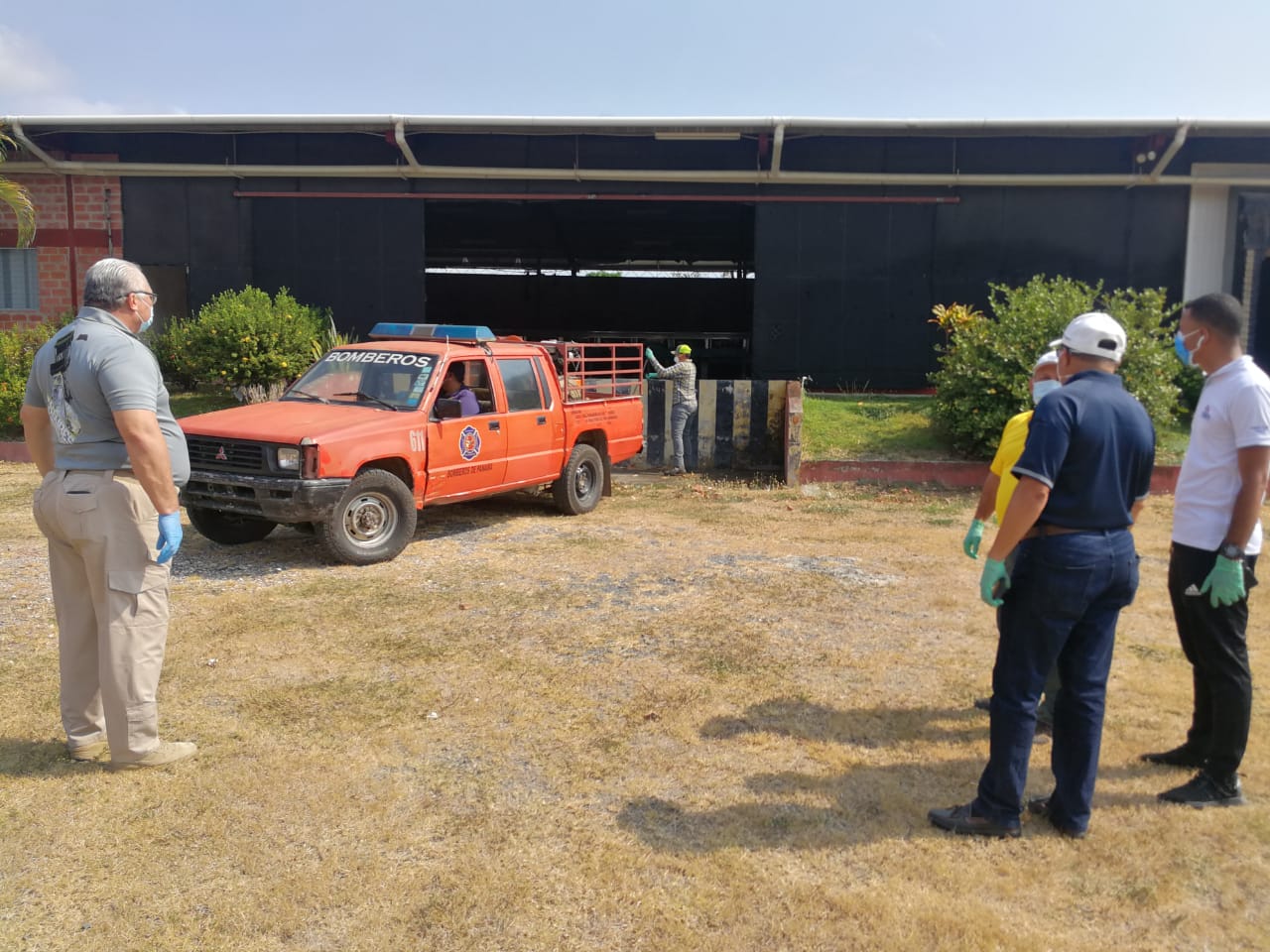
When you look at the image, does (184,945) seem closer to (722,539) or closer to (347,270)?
(722,539)

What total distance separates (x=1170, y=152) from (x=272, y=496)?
15.8 metres

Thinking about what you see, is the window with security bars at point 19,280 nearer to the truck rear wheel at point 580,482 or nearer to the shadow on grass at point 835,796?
the truck rear wheel at point 580,482

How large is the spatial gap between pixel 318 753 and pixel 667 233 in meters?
21.3

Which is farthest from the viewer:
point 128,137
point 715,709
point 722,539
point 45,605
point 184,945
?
point 128,137

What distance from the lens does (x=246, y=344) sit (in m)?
15.4

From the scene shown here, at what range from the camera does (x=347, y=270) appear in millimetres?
18578

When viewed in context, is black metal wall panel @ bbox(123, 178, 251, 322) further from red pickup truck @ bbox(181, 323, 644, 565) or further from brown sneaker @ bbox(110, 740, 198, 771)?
brown sneaker @ bbox(110, 740, 198, 771)

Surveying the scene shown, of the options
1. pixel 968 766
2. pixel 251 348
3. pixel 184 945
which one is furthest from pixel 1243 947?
pixel 251 348

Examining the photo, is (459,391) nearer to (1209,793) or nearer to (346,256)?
(1209,793)

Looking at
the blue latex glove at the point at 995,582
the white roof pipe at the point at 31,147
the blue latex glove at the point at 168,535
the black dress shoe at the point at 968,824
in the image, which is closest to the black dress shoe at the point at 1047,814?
the black dress shoe at the point at 968,824

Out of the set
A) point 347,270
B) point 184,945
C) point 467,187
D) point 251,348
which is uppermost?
point 467,187

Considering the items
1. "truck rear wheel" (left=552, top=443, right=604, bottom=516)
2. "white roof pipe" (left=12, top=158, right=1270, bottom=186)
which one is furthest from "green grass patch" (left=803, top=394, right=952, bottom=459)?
"white roof pipe" (left=12, top=158, right=1270, bottom=186)

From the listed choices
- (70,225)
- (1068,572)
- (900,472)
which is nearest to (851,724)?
(1068,572)

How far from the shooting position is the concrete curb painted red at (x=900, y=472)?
40.7 feet
